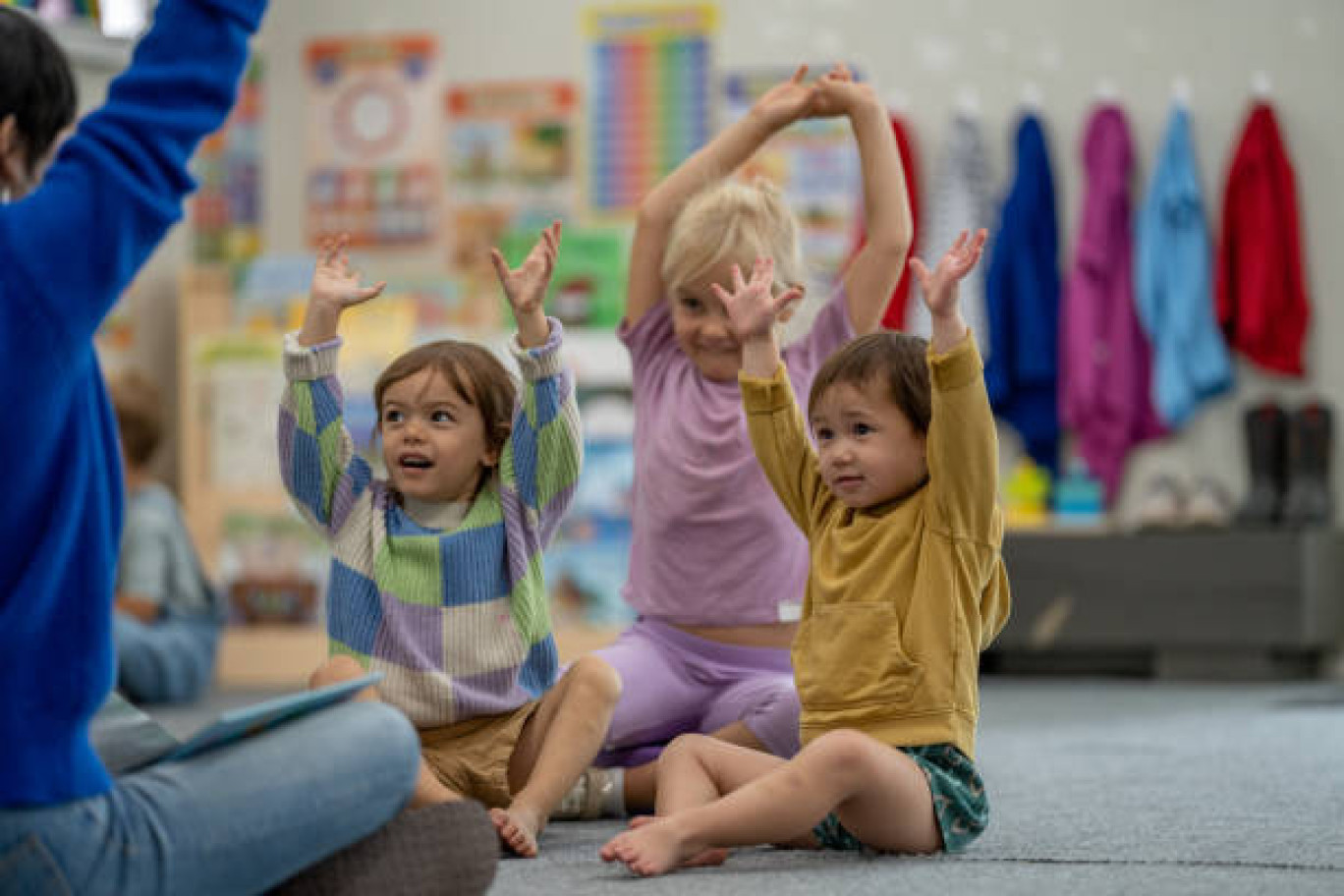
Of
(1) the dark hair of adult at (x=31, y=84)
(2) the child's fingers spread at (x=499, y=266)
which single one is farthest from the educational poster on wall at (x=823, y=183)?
(1) the dark hair of adult at (x=31, y=84)

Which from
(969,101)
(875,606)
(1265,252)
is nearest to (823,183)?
(969,101)

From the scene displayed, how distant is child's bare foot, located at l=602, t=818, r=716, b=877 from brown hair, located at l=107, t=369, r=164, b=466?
2.30 metres

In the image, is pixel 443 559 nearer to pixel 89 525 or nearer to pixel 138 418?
pixel 89 525

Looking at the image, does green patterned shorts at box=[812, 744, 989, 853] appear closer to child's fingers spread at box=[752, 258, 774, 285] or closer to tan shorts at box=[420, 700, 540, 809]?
tan shorts at box=[420, 700, 540, 809]

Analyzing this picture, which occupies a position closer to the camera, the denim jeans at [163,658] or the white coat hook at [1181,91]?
the denim jeans at [163,658]

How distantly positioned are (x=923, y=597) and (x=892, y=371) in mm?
215

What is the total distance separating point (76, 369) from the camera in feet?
3.29

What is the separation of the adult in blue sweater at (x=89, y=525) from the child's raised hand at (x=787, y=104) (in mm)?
1049

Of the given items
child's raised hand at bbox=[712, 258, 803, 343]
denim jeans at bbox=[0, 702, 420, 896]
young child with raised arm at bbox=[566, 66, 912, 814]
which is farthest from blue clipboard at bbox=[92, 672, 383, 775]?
young child with raised arm at bbox=[566, 66, 912, 814]

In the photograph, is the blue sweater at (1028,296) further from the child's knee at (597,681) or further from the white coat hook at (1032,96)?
the child's knee at (597,681)

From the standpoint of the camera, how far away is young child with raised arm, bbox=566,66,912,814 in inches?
76.1

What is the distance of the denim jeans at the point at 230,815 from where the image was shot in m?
1.02

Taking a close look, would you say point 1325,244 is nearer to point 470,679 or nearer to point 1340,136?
point 1340,136

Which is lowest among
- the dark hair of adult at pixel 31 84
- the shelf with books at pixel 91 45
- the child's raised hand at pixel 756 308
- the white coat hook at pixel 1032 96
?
the child's raised hand at pixel 756 308
